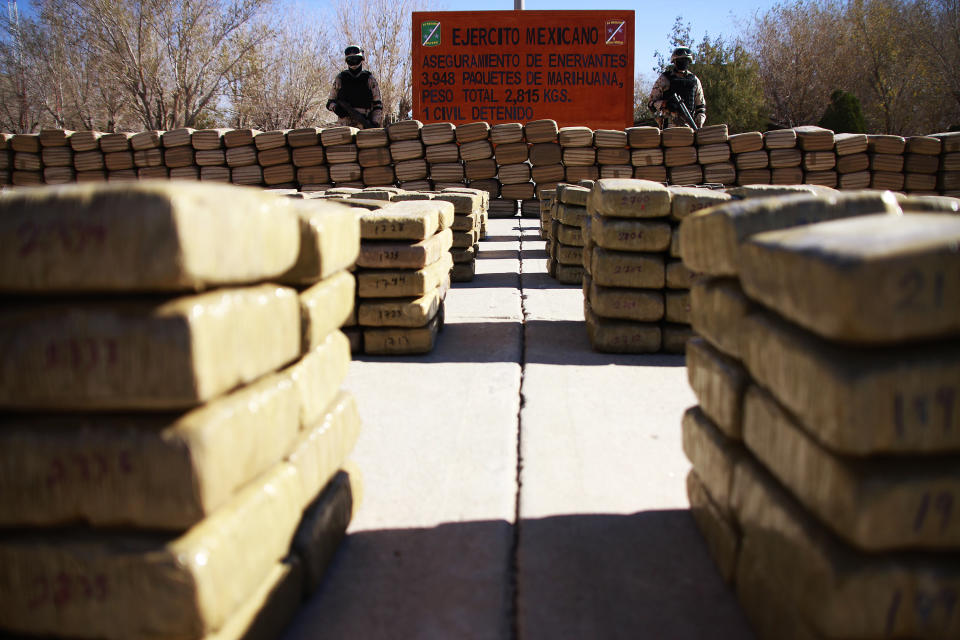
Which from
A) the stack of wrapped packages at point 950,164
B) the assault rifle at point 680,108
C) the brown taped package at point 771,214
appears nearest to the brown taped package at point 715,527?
the brown taped package at point 771,214

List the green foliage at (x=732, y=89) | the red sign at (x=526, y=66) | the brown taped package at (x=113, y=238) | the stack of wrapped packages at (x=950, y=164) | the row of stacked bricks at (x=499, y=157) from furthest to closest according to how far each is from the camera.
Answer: the green foliage at (x=732, y=89)
the red sign at (x=526, y=66)
the row of stacked bricks at (x=499, y=157)
the stack of wrapped packages at (x=950, y=164)
the brown taped package at (x=113, y=238)

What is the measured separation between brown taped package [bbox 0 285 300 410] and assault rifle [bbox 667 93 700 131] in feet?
45.6

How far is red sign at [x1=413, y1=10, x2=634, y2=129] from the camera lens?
58.8ft

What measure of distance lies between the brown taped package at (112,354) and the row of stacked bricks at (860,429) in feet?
4.04

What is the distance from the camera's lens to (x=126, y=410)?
60.7 inches

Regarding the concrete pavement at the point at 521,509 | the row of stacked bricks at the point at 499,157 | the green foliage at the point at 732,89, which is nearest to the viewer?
the concrete pavement at the point at 521,509

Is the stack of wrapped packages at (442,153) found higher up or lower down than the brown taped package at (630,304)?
higher up

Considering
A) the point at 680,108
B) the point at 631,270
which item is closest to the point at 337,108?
the point at 680,108

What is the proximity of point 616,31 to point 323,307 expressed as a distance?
693 inches

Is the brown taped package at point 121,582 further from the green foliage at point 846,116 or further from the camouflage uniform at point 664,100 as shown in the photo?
the green foliage at point 846,116

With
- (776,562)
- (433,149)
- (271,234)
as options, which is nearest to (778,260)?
(776,562)

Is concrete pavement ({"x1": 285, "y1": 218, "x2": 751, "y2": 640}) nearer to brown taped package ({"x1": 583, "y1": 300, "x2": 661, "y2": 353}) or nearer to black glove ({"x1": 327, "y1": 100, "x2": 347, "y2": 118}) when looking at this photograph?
brown taped package ({"x1": 583, "y1": 300, "x2": 661, "y2": 353})

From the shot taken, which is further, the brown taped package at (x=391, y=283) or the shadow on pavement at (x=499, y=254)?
the shadow on pavement at (x=499, y=254)

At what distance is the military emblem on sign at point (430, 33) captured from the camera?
17.9m
